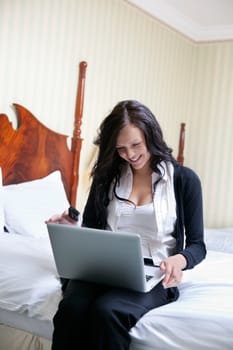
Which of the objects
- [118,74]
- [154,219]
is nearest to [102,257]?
[154,219]

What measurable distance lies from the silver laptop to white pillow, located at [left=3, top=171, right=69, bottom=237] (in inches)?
33.9

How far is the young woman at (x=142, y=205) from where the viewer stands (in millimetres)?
1457

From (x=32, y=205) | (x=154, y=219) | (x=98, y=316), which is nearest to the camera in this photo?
(x=98, y=316)

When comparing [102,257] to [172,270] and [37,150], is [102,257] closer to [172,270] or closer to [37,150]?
[172,270]

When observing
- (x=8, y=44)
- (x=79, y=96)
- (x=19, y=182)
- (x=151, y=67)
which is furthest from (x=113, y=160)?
(x=151, y=67)

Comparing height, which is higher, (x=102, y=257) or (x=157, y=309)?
(x=102, y=257)

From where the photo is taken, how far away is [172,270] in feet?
4.78

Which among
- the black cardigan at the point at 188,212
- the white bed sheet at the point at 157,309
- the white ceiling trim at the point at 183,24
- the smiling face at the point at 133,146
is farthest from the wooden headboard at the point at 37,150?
→ the black cardigan at the point at 188,212

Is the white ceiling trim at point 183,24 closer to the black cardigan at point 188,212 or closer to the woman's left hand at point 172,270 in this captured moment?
the black cardigan at point 188,212

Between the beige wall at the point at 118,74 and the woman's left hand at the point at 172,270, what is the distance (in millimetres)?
1494

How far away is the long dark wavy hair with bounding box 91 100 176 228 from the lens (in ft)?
5.48

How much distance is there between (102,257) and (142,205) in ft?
→ 1.06

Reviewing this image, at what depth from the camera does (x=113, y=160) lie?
1.77 m

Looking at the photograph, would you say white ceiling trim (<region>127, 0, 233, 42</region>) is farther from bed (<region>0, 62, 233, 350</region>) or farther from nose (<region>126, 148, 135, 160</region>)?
nose (<region>126, 148, 135, 160</region>)
